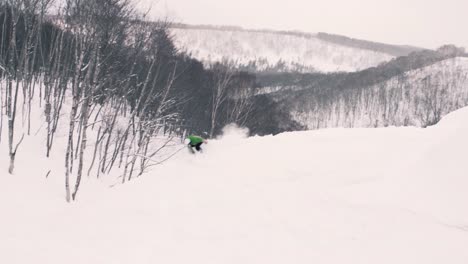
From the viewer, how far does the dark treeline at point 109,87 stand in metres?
12.7

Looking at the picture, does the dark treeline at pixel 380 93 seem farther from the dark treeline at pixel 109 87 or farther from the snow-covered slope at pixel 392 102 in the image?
the dark treeline at pixel 109 87

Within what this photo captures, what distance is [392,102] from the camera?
111m

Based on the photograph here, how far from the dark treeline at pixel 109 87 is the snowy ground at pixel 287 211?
4.24 meters

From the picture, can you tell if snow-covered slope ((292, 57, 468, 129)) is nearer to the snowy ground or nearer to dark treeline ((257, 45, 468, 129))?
dark treeline ((257, 45, 468, 129))

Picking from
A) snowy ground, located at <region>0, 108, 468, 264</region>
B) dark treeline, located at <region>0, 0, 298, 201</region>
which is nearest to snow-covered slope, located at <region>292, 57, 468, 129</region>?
dark treeline, located at <region>0, 0, 298, 201</region>

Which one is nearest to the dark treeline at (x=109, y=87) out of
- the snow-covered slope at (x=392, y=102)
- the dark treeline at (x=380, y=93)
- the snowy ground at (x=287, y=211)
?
the snowy ground at (x=287, y=211)

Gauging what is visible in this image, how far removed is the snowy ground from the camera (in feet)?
19.8

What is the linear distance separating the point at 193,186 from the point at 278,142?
12.5ft

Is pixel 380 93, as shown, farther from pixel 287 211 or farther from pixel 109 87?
pixel 287 211

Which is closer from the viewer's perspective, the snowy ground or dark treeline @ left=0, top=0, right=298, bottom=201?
the snowy ground

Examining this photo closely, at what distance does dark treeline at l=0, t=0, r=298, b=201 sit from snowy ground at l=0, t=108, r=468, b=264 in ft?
13.9

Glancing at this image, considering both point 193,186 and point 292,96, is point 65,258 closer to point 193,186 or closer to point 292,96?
point 193,186

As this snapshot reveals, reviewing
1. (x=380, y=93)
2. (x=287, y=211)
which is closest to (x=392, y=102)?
(x=380, y=93)

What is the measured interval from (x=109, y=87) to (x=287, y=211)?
20.2 metres
